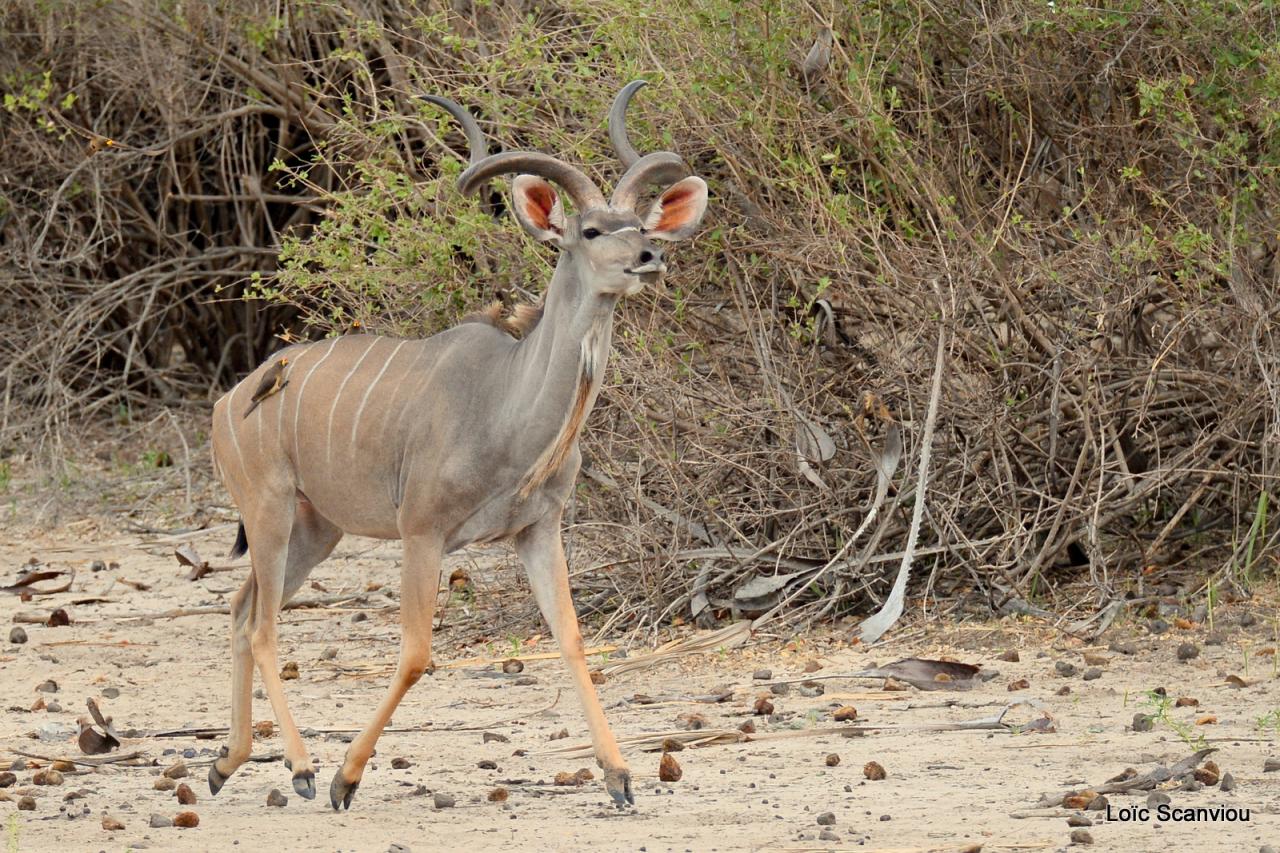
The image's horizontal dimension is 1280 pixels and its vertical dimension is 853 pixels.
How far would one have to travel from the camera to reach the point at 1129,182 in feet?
22.4

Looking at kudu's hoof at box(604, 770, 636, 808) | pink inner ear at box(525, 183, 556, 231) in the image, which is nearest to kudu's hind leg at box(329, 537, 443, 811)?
kudu's hoof at box(604, 770, 636, 808)

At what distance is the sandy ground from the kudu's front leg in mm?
118

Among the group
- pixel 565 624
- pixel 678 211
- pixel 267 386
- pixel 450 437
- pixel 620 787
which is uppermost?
pixel 678 211

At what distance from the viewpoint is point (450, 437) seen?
5.08 meters

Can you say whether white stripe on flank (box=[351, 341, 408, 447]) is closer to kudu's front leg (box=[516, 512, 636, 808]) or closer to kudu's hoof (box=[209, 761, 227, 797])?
kudu's front leg (box=[516, 512, 636, 808])

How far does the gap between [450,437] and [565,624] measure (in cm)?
58

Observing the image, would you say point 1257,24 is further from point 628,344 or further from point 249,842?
point 249,842

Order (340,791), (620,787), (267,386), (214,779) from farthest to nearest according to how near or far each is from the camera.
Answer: (267,386) → (214,779) → (340,791) → (620,787)

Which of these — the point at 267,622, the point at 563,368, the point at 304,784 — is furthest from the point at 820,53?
the point at 304,784

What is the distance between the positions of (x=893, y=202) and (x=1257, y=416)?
4.82ft

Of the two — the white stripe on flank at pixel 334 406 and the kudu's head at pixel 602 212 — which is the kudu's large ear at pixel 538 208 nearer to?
the kudu's head at pixel 602 212

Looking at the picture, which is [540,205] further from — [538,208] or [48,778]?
[48,778]

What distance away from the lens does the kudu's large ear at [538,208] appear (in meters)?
4.87
